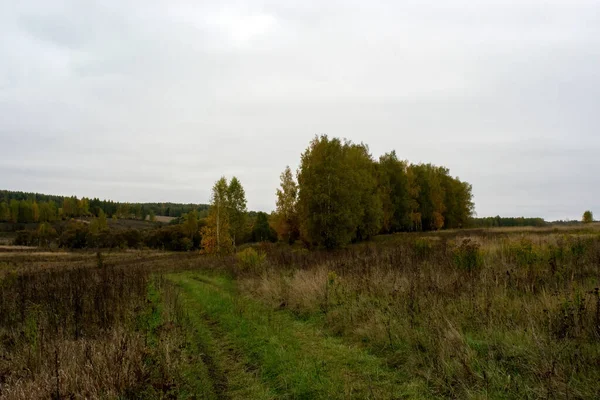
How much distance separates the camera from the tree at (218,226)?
141 feet

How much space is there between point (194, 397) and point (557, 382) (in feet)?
15.2

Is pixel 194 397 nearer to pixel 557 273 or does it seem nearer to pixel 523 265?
pixel 557 273

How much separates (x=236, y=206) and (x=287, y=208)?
7070 millimetres

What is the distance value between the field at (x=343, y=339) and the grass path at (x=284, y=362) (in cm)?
3

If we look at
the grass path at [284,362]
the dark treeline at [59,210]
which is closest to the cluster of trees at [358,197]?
the grass path at [284,362]

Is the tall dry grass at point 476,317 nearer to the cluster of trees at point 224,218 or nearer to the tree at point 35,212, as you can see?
the cluster of trees at point 224,218

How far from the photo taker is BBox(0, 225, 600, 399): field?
15.4ft

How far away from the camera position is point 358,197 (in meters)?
32.0

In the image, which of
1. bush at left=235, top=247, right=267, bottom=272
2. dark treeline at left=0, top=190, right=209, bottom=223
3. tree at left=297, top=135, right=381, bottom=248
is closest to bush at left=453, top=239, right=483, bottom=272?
bush at left=235, top=247, right=267, bottom=272

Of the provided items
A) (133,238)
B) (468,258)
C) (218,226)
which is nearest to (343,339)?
(468,258)

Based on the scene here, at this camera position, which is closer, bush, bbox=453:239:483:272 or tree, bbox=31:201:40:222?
bush, bbox=453:239:483:272

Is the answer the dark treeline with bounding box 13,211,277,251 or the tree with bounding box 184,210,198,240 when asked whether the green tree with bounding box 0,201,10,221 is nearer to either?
the dark treeline with bounding box 13,211,277,251

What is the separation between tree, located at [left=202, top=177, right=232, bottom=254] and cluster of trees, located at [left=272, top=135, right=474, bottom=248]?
6526 mm

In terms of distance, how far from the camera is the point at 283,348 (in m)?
6.90
